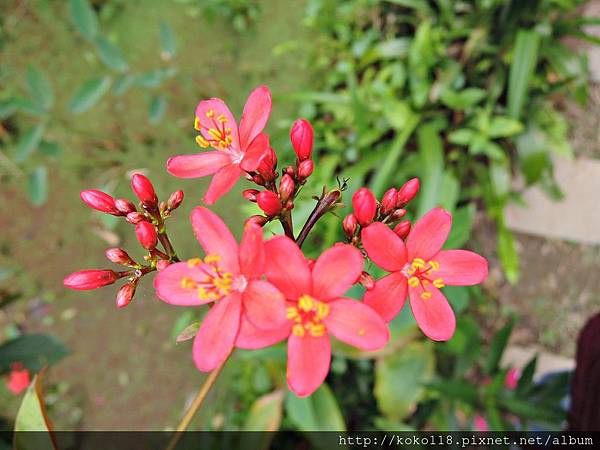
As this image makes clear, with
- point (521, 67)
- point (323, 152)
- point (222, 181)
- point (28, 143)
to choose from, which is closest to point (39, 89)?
point (28, 143)

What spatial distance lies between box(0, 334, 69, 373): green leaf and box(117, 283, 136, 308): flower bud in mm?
Result: 829

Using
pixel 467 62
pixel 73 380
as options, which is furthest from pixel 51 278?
pixel 467 62

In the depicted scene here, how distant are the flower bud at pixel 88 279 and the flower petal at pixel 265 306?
0.25 meters

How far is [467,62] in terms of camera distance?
2068 millimetres

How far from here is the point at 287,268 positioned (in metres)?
0.67

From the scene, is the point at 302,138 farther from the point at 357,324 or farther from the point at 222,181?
the point at 357,324

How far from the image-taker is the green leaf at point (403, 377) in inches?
63.4

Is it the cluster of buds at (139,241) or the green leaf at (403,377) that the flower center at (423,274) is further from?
the green leaf at (403,377)

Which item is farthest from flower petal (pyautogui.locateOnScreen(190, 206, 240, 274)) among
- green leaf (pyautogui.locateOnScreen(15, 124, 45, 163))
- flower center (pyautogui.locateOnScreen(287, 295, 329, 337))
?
green leaf (pyautogui.locateOnScreen(15, 124, 45, 163))

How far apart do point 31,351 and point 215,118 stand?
101cm

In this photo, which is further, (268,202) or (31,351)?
(31,351)

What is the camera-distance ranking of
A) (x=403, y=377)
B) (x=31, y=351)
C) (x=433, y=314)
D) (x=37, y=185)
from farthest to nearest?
(x=37, y=185) < (x=403, y=377) < (x=31, y=351) < (x=433, y=314)

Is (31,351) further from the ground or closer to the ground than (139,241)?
closer to the ground

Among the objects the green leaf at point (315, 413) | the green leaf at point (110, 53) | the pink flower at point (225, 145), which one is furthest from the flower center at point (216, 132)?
the green leaf at point (110, 53)
